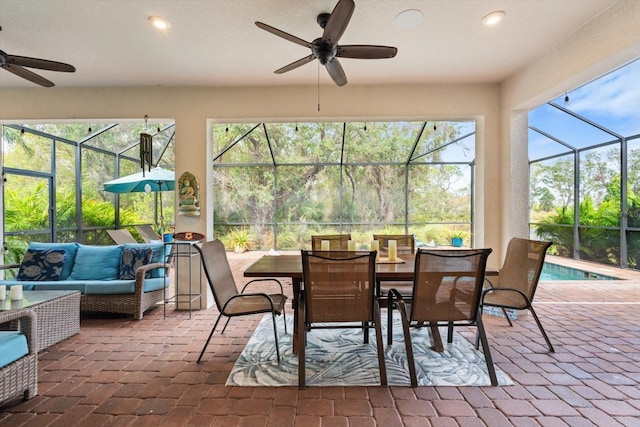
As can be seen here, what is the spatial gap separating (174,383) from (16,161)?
4.44 metres

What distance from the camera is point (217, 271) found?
8.83ft

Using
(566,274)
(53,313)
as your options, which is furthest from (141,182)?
(566,274)

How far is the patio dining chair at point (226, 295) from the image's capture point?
95.6 inches

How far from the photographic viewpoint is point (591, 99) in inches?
239

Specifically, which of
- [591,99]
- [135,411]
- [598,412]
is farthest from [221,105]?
[591,99]

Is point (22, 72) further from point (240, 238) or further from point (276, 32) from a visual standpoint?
point (240, 238)

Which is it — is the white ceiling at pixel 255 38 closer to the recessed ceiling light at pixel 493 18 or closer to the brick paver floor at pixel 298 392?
the recessed ceiling light at pixel 493 18

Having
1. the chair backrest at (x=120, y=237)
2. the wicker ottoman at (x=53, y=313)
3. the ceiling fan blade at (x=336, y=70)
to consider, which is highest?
the ceiling fan blade at (x=336, y=70)

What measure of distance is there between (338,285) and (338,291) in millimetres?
49

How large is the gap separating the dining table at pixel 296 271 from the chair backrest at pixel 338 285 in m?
0.23

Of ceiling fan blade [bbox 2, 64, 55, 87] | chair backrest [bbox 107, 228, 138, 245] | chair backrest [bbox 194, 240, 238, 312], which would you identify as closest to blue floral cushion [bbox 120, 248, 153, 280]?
chair backrest [bbox 194, 240, 238, 312]

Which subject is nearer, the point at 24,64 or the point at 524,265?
the point at 24,64

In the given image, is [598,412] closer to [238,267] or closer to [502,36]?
[502,36]

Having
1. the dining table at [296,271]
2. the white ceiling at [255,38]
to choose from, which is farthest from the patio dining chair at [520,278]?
the white ceiling at [255,38]
